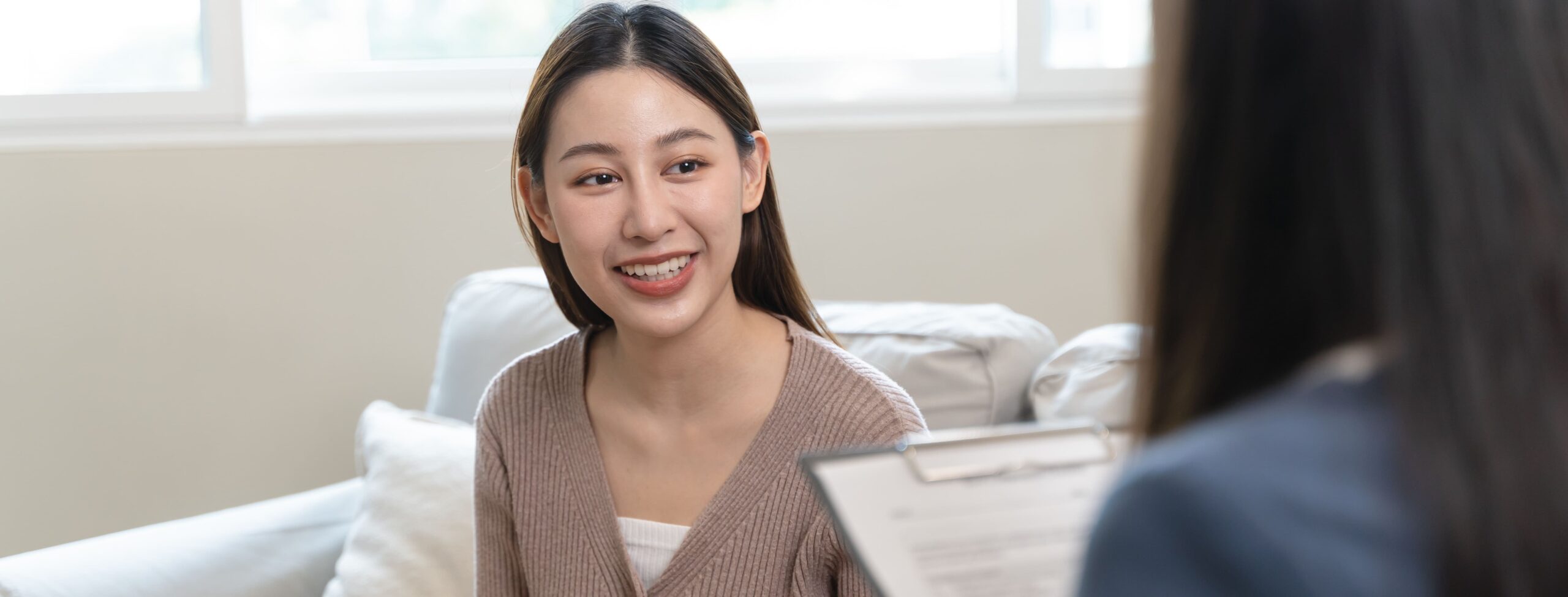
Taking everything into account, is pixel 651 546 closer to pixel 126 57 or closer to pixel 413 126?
pixel 413 126

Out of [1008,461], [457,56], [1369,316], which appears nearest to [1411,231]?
[1369,316]

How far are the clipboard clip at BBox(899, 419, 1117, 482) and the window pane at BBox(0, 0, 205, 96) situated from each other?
6.83 feet

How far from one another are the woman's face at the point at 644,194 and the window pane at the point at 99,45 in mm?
1322

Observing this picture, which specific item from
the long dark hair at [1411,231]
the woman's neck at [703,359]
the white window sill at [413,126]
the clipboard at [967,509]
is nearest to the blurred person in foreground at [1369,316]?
the long dark hair at [1411,231]

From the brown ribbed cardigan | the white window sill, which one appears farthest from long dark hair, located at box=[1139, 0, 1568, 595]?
the white window sill

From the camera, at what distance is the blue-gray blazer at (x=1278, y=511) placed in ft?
1.37

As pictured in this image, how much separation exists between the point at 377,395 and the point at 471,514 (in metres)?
0.74

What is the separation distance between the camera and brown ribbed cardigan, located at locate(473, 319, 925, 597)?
1284 millimetres

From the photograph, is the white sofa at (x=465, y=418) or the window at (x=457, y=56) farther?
the window at (x=457, y=56)

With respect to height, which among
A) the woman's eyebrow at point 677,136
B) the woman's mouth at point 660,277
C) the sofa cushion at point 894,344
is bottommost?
the sofa cushion at point 894,344

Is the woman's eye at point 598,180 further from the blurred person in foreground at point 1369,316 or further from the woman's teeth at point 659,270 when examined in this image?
the blurred person in foreground at point 1369,316

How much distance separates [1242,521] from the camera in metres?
0.42

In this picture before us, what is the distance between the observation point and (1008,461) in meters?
0.60

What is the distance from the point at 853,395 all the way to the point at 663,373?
21cm
